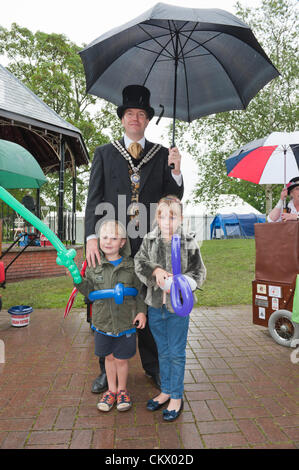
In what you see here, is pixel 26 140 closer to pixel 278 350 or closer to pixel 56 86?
pixel 56 86

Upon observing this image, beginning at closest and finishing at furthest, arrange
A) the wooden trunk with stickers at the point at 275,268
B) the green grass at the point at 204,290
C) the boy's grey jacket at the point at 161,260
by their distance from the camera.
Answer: the boy's grey jacket at the point at 161,260 → the wooden trunk with stickers at the point at 275,268 → the green grass at the point at 204,290

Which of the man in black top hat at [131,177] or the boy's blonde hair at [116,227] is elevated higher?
the man in black top hat at [131,177]

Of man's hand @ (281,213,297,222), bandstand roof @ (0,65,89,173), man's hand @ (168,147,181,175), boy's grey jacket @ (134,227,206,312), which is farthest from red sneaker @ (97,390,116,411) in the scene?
bandstand roof @ (0,65,89,173)

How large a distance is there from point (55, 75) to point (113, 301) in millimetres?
17978

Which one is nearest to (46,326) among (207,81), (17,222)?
(207,81)

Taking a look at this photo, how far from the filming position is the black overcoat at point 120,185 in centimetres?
269

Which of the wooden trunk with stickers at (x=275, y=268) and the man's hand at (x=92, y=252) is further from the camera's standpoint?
the wooden trunk with stickers at (x=275, y=268)

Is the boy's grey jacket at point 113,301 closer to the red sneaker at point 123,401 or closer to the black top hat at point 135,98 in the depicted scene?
the red sneaker at point 123,401

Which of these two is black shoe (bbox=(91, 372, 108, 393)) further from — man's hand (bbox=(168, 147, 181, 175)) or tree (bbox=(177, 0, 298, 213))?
tree (bbox=(177, 0, 298, 213))

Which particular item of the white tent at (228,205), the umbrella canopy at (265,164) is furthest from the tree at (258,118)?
the umbrella canopy at (265,164)

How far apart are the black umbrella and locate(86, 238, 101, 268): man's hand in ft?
3.89

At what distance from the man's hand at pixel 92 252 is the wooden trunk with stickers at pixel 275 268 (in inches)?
86.0

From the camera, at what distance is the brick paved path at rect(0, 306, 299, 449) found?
214 centimetres

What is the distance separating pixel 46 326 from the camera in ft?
15.0
